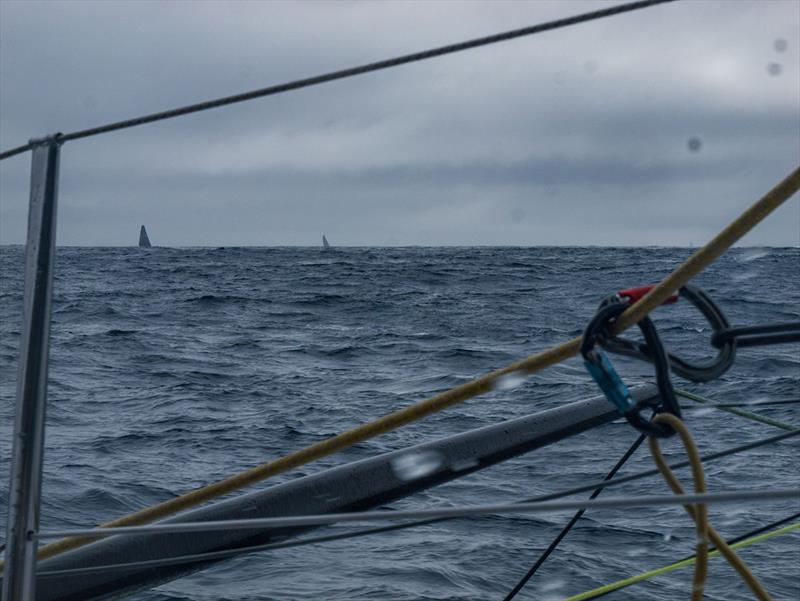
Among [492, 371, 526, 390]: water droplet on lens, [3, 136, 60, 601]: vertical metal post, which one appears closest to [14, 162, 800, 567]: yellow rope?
[492, 371, 526, 390]: water droplet on lens

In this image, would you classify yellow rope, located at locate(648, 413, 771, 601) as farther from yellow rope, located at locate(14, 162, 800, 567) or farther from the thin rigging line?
yellow rope, located at locate(14, 162, 800, 567)

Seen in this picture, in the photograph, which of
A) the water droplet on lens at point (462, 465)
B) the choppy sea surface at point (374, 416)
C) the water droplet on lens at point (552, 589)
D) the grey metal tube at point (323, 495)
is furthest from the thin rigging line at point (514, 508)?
the water droplet on lens at point (552, 589)

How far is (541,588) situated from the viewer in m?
4.63

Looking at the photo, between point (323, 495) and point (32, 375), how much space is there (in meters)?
0.82

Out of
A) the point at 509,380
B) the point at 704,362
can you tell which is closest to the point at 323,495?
the point at 509,380

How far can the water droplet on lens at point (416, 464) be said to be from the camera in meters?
2.23

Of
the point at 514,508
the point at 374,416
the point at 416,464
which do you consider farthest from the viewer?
the point at 374,416

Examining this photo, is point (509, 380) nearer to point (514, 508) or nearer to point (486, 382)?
point (486, 382)

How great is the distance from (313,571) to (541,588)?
3.51 ft

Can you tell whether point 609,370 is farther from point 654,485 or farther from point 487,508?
point 654,485

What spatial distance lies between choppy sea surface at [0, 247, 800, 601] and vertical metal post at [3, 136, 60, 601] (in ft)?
4.74

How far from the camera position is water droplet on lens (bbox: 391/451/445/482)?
2232 millimetres

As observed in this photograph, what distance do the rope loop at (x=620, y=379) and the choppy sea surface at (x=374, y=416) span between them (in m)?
1.02

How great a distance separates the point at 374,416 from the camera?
941 centimetres
